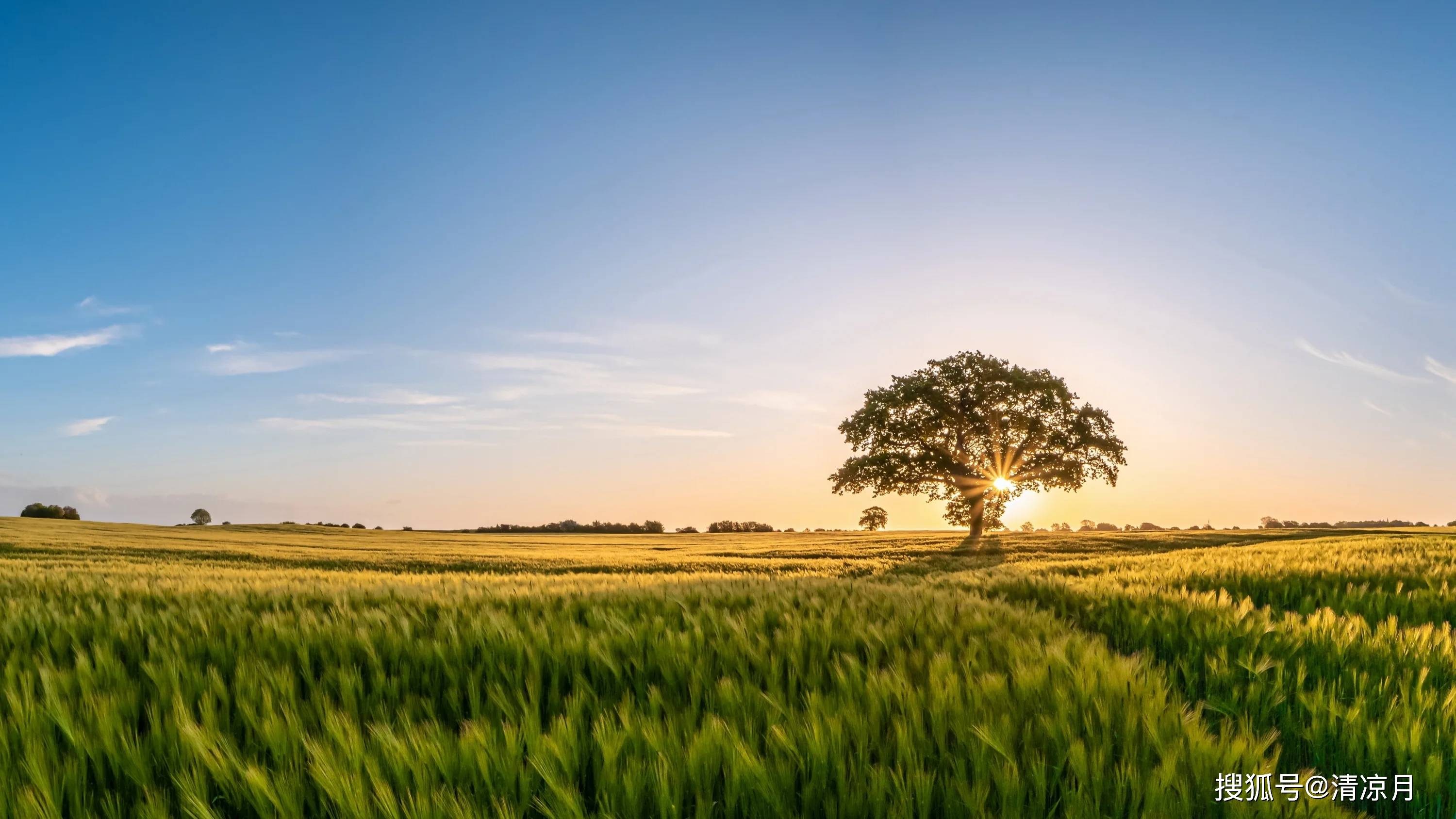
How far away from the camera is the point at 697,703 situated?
8.32 feet

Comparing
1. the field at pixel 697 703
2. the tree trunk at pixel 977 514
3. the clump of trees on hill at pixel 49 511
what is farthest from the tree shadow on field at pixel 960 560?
the clump of trees on hill at pixel 49 511

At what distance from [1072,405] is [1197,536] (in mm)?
12574

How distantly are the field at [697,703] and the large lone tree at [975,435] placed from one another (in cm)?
3131

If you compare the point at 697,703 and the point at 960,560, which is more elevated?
the point at 697,703

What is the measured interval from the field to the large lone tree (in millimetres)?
31312

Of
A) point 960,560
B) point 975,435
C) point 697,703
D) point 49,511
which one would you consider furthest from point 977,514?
point 49,511

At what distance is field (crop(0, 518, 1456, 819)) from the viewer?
1673 mm

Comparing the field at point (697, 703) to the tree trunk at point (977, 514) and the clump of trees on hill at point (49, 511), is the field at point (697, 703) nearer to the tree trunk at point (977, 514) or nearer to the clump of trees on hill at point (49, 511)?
the tree trunk at point (977, 514)

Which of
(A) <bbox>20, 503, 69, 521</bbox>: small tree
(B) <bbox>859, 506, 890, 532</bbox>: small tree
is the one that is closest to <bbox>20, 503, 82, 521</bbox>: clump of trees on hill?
(A) <bbox>20, 503, 69, 521</bbox>: small tree

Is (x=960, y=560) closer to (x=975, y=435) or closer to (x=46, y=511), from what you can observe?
(x=975, y=435)

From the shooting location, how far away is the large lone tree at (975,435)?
3725cm

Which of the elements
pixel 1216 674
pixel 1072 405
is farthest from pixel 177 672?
pixel 1072 405

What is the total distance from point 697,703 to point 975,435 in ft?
124

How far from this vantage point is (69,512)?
7794cm
